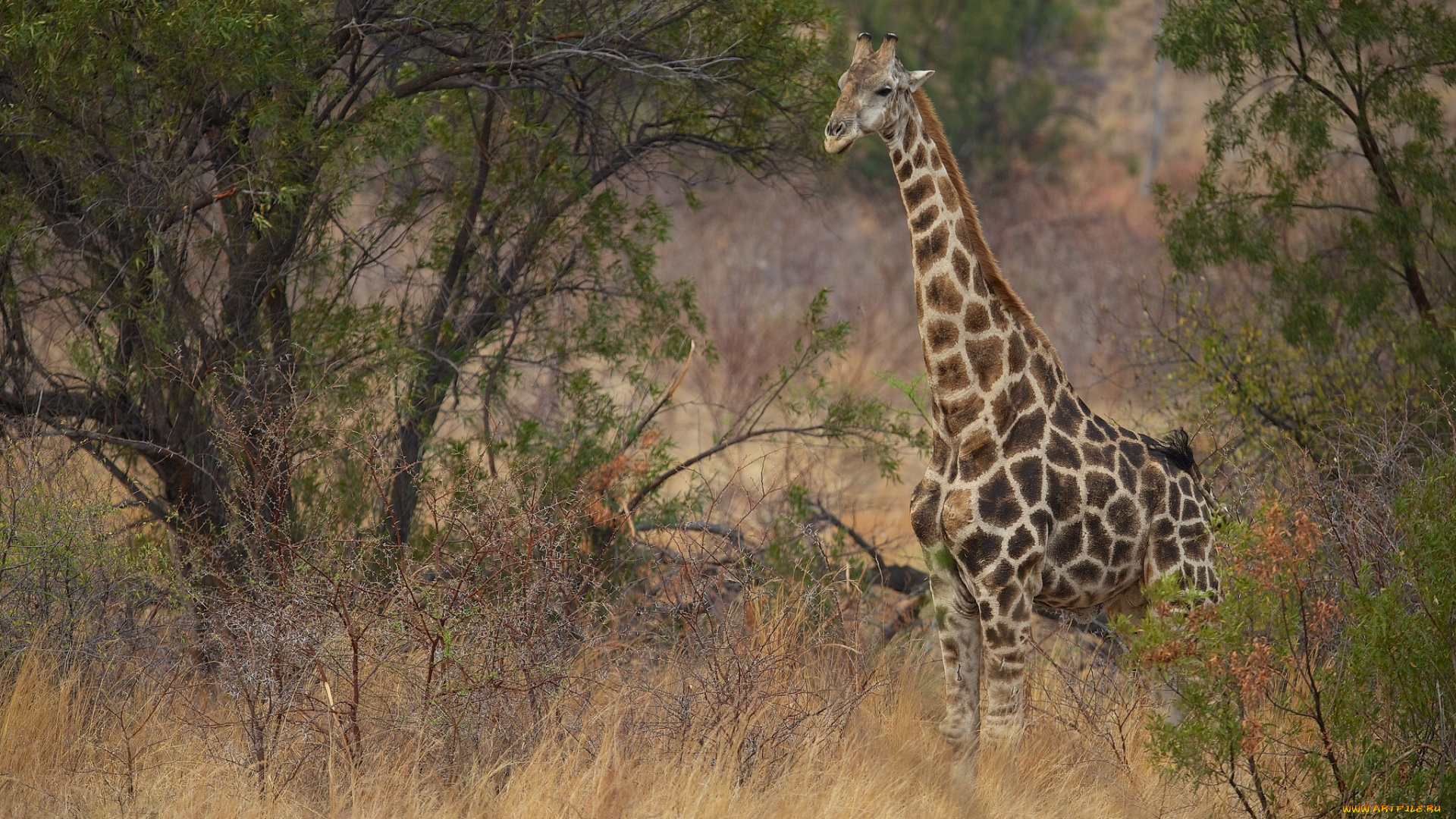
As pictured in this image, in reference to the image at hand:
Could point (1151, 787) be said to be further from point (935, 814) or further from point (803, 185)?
point (803, 185)

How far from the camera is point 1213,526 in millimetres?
5145

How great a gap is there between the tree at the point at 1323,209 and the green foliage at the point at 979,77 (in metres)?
12.1

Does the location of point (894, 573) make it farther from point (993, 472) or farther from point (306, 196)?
point (306, 196)

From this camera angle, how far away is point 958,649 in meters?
5.24

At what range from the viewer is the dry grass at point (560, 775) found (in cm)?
467

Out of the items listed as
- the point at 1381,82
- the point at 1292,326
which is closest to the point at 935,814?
the point at 1292,326

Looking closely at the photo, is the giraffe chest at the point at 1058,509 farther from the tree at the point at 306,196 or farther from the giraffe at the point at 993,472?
→ the tree at the point at 306,196

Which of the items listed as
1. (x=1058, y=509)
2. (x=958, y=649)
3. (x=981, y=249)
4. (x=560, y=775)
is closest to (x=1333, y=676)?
(x=1058, y=509)

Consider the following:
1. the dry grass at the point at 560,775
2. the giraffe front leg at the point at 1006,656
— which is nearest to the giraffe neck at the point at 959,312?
the giraffe front leg at the point at 1006,656

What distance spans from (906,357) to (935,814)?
10472 millimetres

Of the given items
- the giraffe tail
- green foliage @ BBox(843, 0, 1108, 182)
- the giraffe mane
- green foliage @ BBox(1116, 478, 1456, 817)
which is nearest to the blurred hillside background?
green foliage @ BBox(1116, 478, 1456, 817)

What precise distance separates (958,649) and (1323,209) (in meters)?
4.49

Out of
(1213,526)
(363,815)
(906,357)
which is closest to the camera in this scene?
(363,815)

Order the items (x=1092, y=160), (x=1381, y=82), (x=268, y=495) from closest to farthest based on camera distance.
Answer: (x=268, y=495) → (x=1381, y=82) → (x=1092, y=160)
